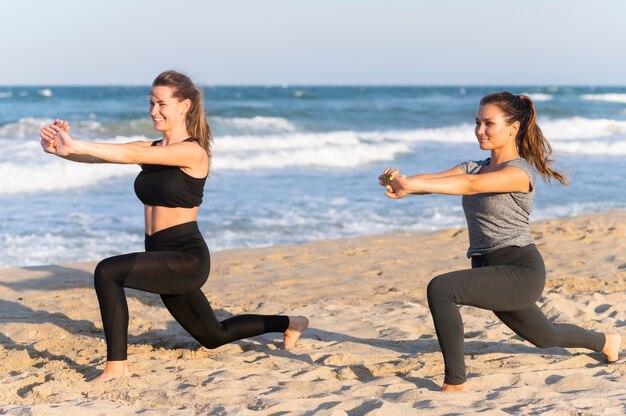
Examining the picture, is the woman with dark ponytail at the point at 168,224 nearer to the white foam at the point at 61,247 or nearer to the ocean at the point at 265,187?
the ocean at the point at 265,187

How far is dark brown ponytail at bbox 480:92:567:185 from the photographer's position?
4.46 meters

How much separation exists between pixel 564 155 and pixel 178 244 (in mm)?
20308

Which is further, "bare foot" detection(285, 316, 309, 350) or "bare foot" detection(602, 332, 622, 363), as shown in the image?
"bare foot" detection(285, 316, 309, 350)

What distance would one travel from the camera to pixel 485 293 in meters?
4.35

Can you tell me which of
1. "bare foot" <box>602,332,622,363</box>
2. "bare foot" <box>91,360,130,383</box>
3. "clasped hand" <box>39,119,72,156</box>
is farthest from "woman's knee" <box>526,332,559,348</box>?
"clasped hand" <box>39,119,72,156</box>

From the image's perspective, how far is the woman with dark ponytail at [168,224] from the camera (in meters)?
4.66

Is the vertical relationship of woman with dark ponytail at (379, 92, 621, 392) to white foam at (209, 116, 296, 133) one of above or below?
above

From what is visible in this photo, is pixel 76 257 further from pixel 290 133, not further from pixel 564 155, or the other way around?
pixel 290 133

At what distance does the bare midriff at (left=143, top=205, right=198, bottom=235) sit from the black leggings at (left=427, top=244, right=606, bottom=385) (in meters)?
1.50

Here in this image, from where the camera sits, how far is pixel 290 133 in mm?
28312

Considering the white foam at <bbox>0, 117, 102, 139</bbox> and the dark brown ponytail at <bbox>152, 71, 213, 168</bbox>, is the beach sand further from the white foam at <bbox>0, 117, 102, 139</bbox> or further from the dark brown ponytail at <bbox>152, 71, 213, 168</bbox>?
the white foam at <bbox>0, 117, 102, 139</bbox>

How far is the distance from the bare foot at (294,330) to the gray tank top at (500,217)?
1.46 m

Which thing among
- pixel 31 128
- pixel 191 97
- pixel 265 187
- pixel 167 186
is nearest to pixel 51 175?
pixel 265 187

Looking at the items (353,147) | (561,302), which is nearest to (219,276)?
(561,302)
